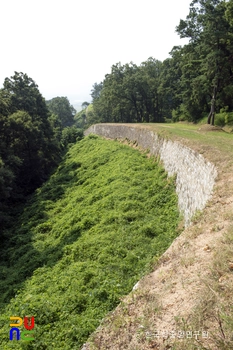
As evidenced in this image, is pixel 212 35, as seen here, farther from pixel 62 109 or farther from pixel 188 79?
pixel 62 109

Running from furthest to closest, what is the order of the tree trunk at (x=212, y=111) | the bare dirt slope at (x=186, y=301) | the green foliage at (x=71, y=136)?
the green foliage at (x=71, y=136)
the tree trunk at (x=212, y=111)
the bare dirt slope at (x=186, y=301)

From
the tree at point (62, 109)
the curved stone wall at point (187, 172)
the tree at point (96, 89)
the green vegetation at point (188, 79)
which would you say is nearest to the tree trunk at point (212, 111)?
the green vegetation at point (188, 79)

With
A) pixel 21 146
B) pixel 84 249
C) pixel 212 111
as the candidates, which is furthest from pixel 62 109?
pixel 84 249

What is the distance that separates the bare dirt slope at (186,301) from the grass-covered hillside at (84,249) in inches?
80.2

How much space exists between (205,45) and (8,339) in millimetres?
23571

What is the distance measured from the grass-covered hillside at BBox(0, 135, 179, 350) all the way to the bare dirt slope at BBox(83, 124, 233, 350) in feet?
6.69

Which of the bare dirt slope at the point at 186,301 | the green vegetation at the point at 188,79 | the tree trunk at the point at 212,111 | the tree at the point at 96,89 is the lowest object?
the bare dirt slope at the point at 186,301

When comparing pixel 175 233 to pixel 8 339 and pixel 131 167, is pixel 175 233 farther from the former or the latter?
pixel 131 167

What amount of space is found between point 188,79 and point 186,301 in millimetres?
34362

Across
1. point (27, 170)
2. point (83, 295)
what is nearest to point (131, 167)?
point (83, 295)

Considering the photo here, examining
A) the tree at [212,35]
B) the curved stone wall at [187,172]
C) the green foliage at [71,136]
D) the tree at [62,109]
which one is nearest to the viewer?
the curved stone wall at [187,172]

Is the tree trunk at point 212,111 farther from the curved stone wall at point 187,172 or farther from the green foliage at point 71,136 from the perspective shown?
the green foliage at point 71,136

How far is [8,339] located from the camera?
276 inches

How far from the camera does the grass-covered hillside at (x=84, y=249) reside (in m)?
7.14
